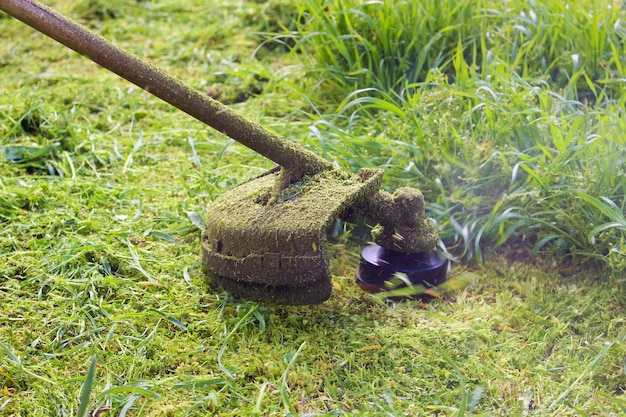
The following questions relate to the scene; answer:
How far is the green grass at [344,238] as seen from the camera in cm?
205

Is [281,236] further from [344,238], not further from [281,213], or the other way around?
[344,238]

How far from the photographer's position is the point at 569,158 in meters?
2.73

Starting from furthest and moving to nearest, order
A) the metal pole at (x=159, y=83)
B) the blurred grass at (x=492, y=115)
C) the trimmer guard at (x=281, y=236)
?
the blurred grass at (x=492, y=115) < the trimmer guard at (x=281, y=236) < the metal pole at (x=159, y=83)

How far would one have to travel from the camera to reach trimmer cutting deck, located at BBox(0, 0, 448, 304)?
83.6 inches

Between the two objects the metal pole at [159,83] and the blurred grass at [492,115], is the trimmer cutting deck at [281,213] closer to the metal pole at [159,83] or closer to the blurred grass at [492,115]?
the metal pole at [159,83]

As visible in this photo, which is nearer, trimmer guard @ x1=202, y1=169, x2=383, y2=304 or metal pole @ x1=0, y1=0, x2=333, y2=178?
metal pole @ x1=0, y1=0, x2=333, y2=178

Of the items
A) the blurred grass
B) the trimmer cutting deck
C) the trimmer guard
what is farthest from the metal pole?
the blurred grass

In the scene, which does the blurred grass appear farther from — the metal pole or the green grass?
the metal pole

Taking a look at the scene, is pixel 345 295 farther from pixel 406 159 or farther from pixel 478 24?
pixel 478 24

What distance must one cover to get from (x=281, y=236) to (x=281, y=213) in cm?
10

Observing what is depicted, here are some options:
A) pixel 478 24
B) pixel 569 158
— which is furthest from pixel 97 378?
pixel 478 24

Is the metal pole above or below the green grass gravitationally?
above

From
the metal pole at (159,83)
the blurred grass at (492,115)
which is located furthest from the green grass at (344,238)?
the metal pole at (159,83)

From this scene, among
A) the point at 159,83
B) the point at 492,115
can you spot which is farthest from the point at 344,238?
the point at 159,83
